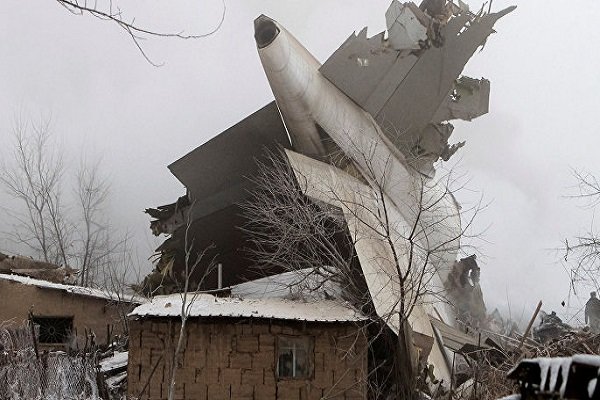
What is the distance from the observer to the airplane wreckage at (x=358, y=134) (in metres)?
13.1

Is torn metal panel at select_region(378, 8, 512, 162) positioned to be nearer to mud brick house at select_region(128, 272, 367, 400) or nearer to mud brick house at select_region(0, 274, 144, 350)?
mud brick house at select_region(128, 272, 367, 400)

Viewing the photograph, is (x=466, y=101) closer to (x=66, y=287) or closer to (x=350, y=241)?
(x=350, y=241)

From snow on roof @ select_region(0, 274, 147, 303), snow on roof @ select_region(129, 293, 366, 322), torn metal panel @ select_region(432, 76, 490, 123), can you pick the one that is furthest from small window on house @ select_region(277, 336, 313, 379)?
torn metal panel @ select_region(432, 76, 490, 123)

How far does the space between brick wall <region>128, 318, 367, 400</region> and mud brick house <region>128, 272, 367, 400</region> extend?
2cm

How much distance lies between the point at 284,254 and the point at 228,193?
328cm

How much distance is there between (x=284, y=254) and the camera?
12945 millimetres

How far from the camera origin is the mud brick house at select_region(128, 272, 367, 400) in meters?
11.0

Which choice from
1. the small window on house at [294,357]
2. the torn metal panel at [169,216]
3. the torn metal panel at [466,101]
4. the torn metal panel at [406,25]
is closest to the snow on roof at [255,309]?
the small window on house at [294,357]

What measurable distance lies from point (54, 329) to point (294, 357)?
894cm

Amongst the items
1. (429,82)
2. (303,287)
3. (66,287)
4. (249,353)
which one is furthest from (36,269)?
(429,82)

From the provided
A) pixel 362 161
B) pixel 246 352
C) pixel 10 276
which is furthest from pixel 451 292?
pixel 10 276

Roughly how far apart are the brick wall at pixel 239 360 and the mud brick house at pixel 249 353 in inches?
0.7

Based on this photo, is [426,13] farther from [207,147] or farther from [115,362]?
[115,362]

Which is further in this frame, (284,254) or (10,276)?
(10,276)
